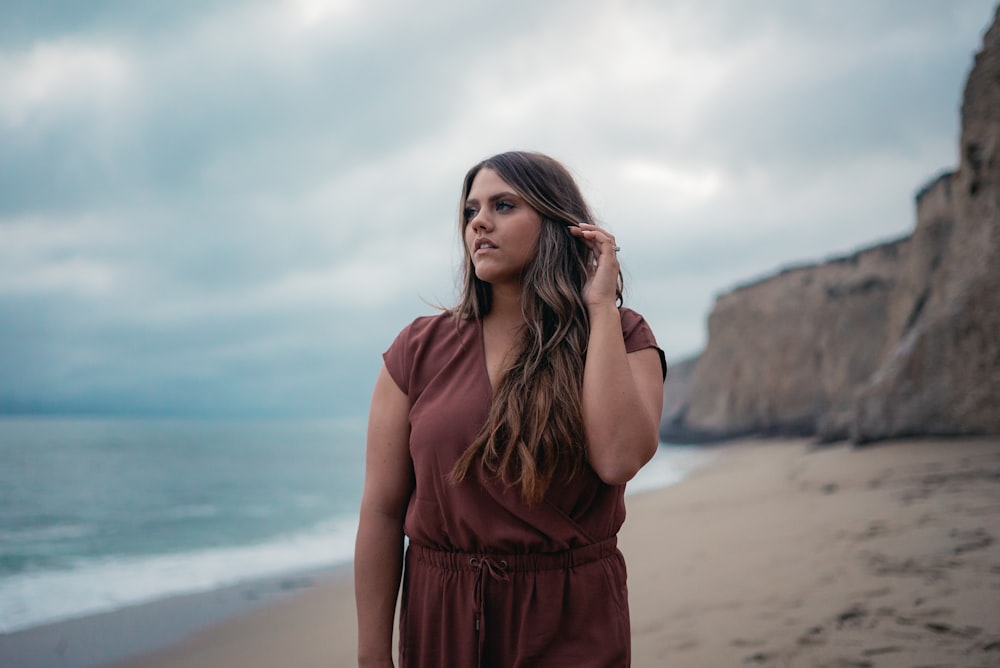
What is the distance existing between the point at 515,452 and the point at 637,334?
421 millimetres

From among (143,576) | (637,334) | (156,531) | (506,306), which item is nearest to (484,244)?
(506,306)

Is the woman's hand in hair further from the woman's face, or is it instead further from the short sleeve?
the short sleeve

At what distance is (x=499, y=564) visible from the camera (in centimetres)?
157

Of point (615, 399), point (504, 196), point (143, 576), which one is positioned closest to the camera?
point (615, 399)

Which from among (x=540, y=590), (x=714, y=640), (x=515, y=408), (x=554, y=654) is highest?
(x=515, y=408)

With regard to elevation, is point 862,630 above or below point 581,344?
below

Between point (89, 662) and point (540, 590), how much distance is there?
468cm

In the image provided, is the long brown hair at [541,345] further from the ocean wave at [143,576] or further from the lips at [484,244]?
the ocean wave at [143,576]

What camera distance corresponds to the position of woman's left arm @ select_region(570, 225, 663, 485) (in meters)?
1.53

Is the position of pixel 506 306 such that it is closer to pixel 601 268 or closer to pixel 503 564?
pixel 601 268

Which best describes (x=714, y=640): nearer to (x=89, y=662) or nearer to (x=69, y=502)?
(x=89, y=662)

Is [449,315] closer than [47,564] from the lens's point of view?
Yes

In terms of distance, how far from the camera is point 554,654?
5.02ft

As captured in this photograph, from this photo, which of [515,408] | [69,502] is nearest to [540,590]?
[515,408]
